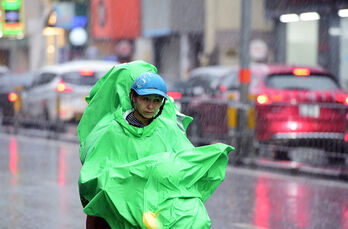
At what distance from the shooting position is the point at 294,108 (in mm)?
14234

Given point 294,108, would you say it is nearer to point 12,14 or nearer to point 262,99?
point 262,99

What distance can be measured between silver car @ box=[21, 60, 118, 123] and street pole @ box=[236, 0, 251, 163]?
609 centimetres

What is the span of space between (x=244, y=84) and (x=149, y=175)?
1041 centimetres

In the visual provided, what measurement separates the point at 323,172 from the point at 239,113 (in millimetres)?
2163

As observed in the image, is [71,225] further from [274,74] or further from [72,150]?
[72,150]

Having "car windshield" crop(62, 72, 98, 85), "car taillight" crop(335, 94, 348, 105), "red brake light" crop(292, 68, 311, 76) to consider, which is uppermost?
"red brake light" crop(292, 68, 311, 76)

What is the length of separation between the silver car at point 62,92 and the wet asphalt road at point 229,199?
16.5ft

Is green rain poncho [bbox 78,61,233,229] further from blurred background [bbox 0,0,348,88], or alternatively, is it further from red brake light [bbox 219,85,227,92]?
blurred background [bbox 0,0,348,88]

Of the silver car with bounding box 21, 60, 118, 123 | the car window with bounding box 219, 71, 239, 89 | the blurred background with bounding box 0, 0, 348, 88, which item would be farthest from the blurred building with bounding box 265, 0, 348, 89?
the car window with bounding box 219, 71, 239, 89

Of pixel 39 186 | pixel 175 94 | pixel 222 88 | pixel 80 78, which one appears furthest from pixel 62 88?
pixel 39 186

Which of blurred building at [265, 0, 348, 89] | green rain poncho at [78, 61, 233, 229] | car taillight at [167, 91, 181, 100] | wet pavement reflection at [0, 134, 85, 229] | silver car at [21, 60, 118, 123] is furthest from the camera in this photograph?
blurred building at [265, 0, 348, 89]

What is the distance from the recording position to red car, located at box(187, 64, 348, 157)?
1366 cm

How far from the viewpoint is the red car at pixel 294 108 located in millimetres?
13664

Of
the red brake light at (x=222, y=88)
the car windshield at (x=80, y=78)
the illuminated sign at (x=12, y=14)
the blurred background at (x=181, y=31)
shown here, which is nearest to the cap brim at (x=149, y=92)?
the red brake light at (x=222, y=88)
